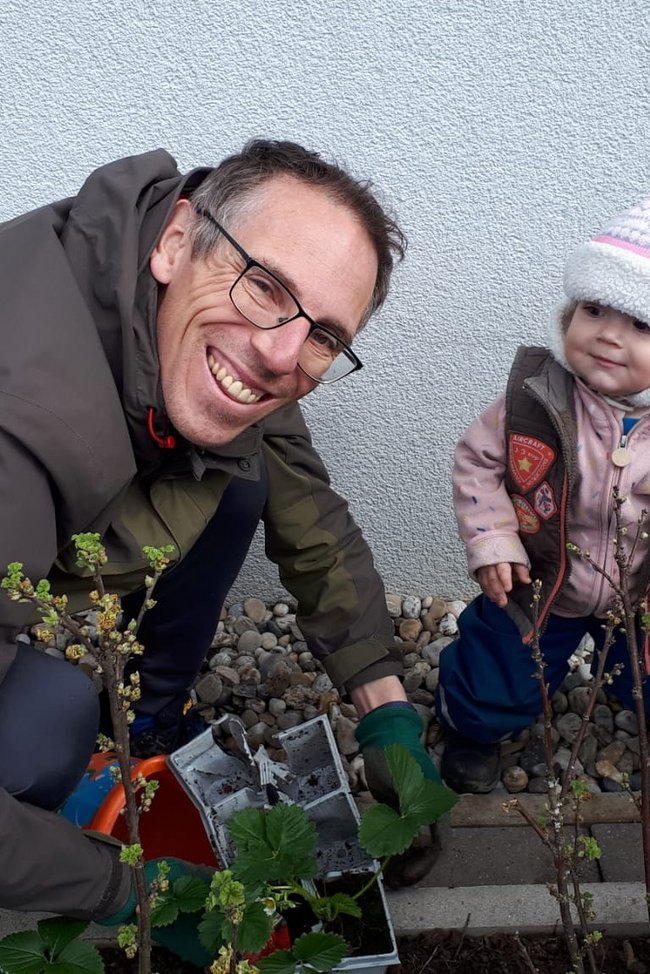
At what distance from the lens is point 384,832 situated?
57.6 inches

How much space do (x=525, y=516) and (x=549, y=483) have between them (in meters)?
0.10

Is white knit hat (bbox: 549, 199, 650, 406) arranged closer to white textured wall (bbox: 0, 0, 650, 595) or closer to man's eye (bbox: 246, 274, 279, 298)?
white textured wall (bbox: 0, 0, 650, 595)

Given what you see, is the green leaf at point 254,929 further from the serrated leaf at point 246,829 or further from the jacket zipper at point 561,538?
the jacket zipper at point 561,538

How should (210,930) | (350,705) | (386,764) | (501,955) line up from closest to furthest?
(210,930) → (501,955) → (386,764) → (350,705)

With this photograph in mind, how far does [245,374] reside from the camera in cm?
156

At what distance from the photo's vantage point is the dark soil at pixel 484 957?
1721 millimetres

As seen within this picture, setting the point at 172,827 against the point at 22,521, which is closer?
the point at 22,521

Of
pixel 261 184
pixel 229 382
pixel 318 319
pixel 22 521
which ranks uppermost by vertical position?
pixel 261 184

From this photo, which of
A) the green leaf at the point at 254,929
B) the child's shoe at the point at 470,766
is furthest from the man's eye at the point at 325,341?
the child's shoe at the point at 470,766

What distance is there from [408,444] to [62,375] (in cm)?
140

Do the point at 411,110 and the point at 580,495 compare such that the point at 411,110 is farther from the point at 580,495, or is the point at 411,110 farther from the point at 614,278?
the point at 580,495

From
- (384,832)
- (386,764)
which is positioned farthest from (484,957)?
(384,832)

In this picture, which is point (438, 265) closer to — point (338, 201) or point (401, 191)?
point (401, 191)

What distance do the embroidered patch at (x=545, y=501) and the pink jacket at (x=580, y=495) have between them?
0.13 feet
